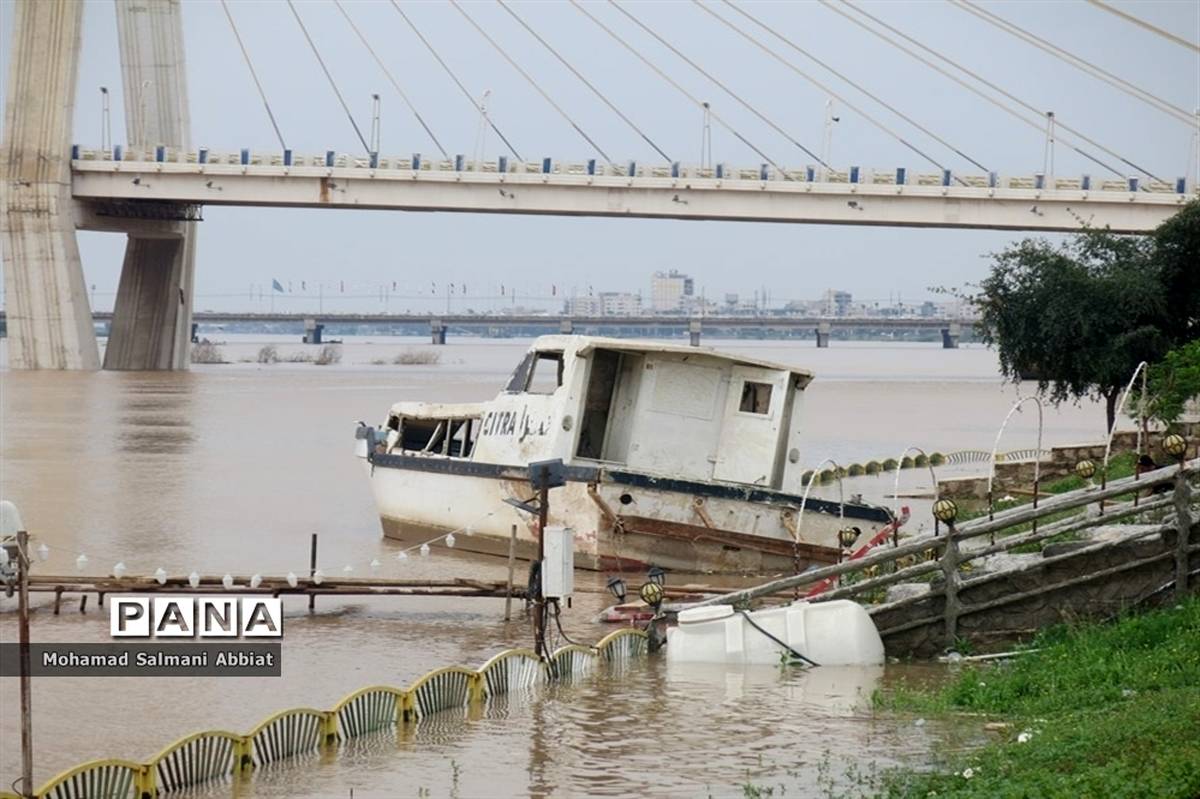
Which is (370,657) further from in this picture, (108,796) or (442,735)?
(108,796)

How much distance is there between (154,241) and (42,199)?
903 cm

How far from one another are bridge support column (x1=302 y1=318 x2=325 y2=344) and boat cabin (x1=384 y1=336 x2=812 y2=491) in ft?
482

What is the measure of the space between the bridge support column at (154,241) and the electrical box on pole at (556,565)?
73.3 meters

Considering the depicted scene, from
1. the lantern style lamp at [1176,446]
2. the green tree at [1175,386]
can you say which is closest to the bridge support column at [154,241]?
the green tree at [1175,386]

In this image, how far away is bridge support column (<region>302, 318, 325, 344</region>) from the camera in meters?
170

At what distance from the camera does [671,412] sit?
23.8m

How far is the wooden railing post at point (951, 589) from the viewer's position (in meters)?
15.4

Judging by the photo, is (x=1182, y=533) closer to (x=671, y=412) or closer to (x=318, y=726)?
(x=318, y=726)

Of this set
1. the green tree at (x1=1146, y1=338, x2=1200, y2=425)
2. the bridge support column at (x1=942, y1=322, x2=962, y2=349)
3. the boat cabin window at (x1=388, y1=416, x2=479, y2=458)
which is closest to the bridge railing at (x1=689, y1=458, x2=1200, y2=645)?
the green tree at (x1=1146, y1=338, x2=1200, y2=425)

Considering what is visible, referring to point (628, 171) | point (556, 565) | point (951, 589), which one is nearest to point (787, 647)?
point (951, 589)

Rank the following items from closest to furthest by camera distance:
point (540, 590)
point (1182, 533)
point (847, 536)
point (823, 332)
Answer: point (1182, 533), point (540, 590), point (847, 536), point (823, 332)

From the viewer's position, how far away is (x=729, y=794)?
453 inches

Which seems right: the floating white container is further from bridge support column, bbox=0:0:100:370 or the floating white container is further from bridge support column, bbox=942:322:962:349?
bridge support column, bbox=942:322:962:349

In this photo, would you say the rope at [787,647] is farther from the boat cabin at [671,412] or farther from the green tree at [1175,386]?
the green tree at [1175,386]
